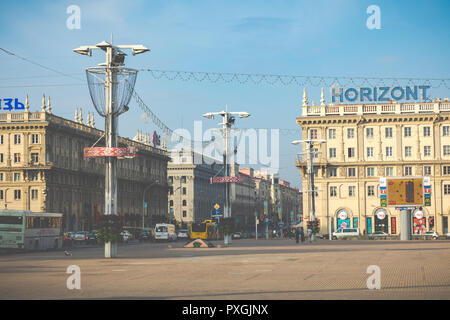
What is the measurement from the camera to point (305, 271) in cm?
2589

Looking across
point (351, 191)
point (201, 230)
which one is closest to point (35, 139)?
point (201, 230)

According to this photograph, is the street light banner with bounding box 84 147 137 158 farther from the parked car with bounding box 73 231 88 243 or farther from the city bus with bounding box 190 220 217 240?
the city bus with bounding box 190 220 217 240

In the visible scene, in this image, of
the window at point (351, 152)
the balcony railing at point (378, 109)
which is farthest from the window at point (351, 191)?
the balcony railing at point (378, 109)

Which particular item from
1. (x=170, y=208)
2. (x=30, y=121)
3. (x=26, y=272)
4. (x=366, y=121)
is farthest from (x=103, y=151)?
(x=170, y=208)

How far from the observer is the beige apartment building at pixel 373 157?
3967 inches

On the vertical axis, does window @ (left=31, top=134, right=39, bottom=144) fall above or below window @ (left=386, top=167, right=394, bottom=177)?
above

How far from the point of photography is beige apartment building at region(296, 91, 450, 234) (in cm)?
10075

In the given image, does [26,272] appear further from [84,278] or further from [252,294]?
[252,294]

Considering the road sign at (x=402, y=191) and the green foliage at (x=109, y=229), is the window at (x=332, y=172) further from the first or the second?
the green foliage at (x=109, y=229)

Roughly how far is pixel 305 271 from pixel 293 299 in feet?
31.8

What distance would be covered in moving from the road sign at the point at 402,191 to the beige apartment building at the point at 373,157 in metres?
20.4

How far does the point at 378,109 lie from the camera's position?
103938mm

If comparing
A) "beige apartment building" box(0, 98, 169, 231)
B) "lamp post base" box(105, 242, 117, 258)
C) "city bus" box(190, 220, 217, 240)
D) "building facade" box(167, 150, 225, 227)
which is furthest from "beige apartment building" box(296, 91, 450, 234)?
"lamp post base" box(105, 242, 117, 258)
